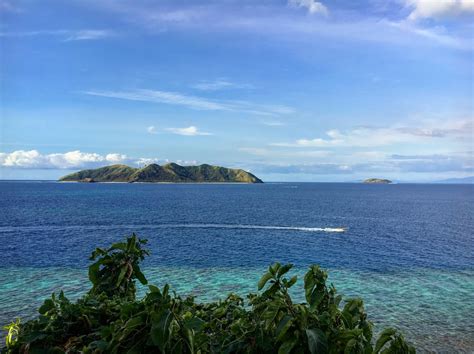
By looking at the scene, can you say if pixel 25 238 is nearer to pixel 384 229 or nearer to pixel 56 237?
pixel 56 237

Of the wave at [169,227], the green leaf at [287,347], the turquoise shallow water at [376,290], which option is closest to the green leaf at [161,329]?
the green leaf at [287,347]

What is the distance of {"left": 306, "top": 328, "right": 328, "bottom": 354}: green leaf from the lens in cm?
548

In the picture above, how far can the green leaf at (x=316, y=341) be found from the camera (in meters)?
5.48

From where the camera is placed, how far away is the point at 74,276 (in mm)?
47812

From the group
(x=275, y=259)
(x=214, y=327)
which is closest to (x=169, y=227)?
(x=275, y=259)

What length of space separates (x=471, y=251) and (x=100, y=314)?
7859 centimetres

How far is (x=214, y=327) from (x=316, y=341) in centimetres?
267

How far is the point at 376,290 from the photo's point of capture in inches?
1756

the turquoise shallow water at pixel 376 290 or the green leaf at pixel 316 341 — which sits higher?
the green leaf at pixel 316 341

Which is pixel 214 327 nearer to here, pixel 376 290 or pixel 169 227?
pixel 376 290

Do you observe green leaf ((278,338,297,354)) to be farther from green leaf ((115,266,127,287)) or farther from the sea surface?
the sea surface

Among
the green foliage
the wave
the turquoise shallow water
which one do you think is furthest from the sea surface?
the green foliage

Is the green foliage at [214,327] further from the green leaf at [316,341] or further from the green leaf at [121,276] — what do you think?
the green leaf at [121,276]

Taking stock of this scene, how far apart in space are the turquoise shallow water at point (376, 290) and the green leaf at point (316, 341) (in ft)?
92.9
